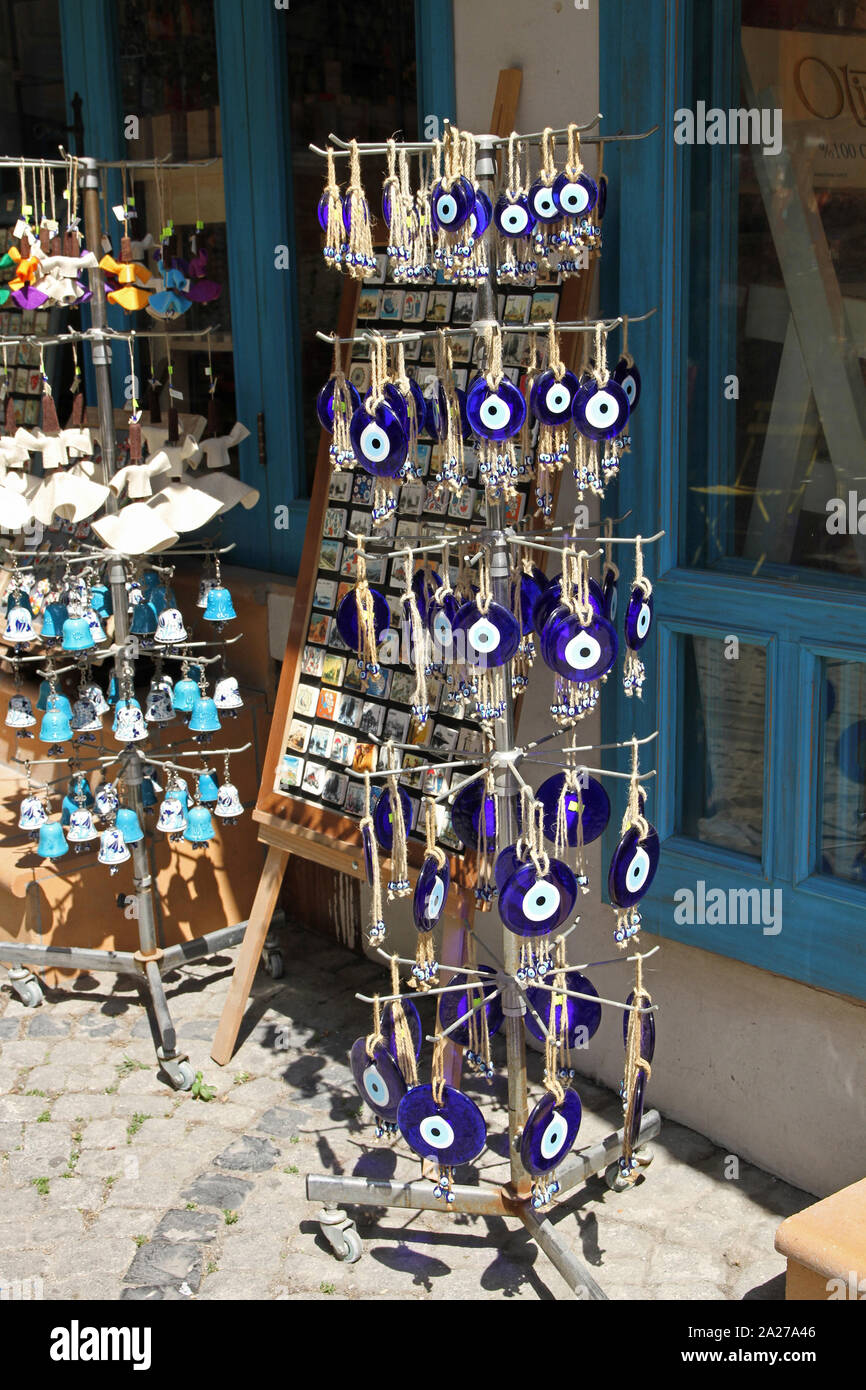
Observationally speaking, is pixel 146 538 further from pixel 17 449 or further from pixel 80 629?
pixel 17 449

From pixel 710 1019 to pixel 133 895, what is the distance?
241 cm

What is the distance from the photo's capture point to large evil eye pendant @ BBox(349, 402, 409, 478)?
358cm

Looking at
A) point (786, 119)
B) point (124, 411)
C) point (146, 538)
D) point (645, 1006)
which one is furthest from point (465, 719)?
point (124, 411)

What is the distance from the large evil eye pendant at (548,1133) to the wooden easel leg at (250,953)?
5.30 feet

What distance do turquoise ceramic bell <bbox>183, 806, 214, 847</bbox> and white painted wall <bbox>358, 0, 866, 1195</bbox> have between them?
1246mm

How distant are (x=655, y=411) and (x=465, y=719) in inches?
42.7

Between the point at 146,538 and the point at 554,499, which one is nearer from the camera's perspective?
the point at 554,499

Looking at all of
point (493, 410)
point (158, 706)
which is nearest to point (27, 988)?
point (158, 706)

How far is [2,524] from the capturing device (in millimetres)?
5406

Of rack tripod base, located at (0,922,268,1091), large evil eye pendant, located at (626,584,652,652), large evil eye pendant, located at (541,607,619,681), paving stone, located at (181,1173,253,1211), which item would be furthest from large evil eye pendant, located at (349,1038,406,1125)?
rack tripod base, located at (0,922,268,1091)

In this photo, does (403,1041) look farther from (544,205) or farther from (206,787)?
(544,205)

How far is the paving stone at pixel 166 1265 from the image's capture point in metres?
4.06

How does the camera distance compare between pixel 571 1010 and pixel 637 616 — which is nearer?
pixel 637 616

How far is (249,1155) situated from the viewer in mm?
4711
